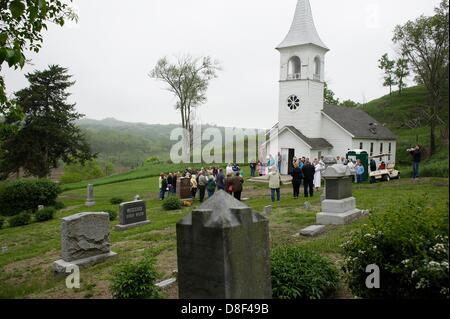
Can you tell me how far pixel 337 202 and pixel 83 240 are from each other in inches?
304

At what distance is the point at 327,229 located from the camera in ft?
36.3

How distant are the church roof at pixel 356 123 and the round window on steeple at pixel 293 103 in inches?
108

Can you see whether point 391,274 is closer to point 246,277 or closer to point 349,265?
point 349,265

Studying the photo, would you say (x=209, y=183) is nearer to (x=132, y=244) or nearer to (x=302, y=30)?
(x=132, y=244)

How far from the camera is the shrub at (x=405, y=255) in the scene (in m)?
4.72

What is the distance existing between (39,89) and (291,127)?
88.3ft

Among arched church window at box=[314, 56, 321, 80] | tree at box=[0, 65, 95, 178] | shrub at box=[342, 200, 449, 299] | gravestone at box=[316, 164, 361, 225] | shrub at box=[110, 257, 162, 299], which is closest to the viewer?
shrub at box=[342, 200, 449, 299]

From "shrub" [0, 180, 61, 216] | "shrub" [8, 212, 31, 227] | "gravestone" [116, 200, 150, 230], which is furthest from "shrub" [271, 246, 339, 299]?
"shrub" [0, 180, 61, 216]

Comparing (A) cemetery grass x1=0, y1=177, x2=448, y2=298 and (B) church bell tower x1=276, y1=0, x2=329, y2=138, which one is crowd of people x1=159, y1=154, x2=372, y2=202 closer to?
(A) cemetery grass x1=0, y1=177, x2=448, y2=298

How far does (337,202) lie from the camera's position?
469 inches

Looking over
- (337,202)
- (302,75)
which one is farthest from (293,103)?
(337,202)

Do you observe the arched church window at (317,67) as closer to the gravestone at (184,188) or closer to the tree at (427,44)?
the tree at (427,44)

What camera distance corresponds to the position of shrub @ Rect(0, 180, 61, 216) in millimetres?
23594

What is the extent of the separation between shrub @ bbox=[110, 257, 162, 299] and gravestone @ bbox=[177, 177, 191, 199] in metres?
15.4
